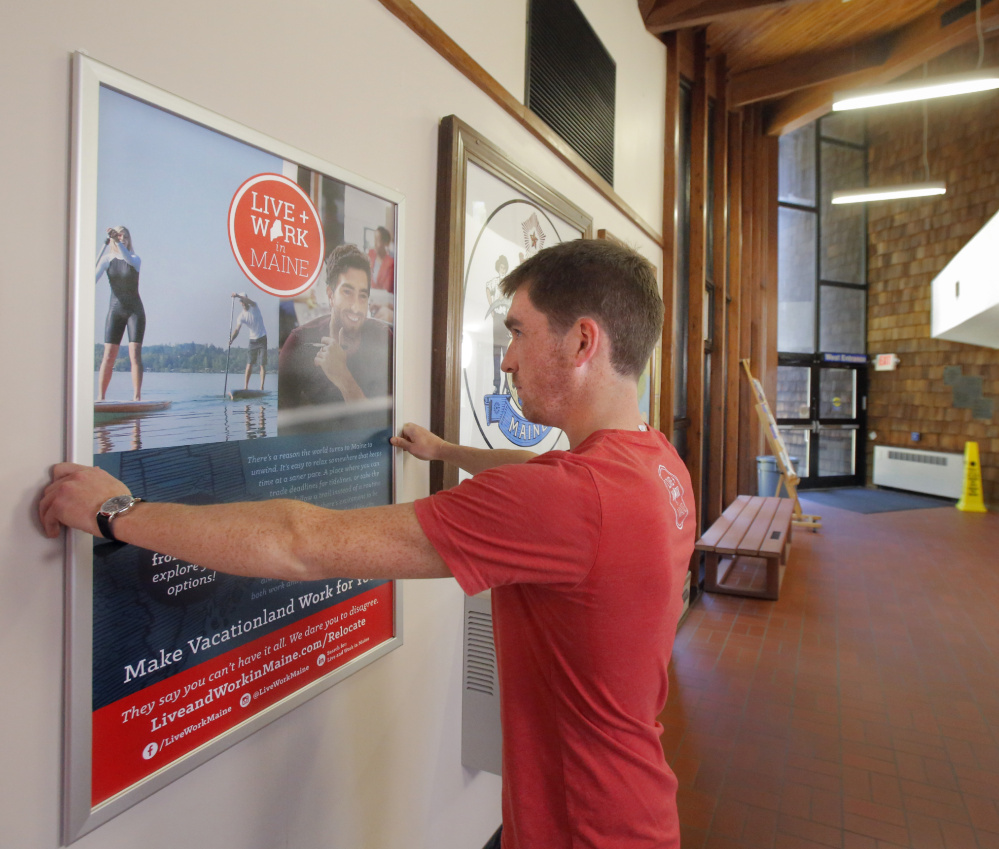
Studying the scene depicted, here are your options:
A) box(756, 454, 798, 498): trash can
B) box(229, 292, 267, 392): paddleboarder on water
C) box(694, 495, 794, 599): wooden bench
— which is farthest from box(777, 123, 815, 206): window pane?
box(229, 292, 267, 392): paddleboarder on water

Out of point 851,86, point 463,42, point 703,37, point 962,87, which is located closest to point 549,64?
point 463,42

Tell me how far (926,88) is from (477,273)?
19.6 ft

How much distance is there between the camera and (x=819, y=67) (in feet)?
20.9

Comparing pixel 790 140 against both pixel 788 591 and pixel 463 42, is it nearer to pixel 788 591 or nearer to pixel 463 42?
pixel 788 591

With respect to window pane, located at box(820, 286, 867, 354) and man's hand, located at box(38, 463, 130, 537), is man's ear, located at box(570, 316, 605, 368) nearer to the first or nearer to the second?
man's hand, located at box(38, 463, 130, 537)

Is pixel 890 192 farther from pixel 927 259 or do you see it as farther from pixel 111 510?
pixel 111 510

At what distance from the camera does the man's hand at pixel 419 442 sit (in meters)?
1.58

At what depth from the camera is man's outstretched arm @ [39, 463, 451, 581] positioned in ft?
2.62

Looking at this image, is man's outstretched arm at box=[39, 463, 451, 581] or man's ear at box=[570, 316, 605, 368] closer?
man's outstretched arm at box=[39, 463, 451, 581]

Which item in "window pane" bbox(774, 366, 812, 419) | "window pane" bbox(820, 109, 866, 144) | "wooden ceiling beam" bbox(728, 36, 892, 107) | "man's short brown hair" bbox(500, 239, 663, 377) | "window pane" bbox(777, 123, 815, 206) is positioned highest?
"window pane" bbox(820, 109, 866, 144)

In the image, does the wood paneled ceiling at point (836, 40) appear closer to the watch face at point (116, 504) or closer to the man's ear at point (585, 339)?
the man's ear at point (585, 339)

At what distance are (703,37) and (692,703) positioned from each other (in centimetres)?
550

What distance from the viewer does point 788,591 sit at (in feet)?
16.3

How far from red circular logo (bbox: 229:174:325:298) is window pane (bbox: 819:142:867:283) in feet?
36.8
